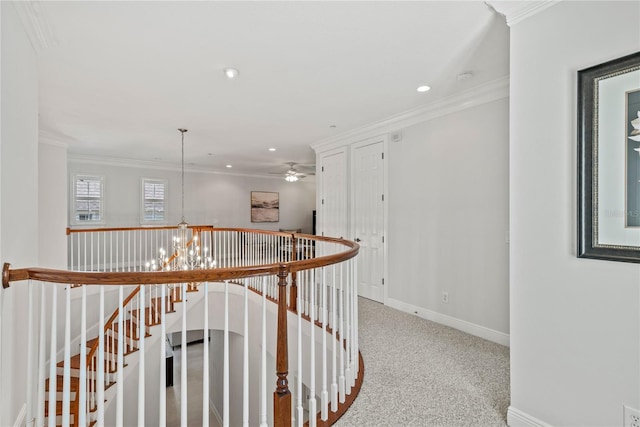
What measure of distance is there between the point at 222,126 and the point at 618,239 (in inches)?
176

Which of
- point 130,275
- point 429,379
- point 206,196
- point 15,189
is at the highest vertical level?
point 206,196

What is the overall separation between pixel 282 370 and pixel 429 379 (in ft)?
4.31

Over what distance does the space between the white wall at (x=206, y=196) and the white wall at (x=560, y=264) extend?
806 centimetres

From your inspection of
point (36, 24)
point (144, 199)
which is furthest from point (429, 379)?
point (144, 199)

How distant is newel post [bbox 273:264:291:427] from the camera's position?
167 centimetres

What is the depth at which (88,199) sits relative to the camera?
23.0 ft

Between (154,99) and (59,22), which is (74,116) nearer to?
(154,99)

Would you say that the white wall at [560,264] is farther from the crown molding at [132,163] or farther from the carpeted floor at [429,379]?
the crown molding at [132,163]

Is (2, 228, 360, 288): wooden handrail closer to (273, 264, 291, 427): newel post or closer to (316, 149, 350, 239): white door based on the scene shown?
(273, 264, 291, 427): newel post

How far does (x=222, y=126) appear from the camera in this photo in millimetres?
4598

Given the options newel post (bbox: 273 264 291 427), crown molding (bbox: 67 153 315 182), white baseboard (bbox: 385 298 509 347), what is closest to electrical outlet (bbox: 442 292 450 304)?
white baseboard (bbox: 385 298 509 347)

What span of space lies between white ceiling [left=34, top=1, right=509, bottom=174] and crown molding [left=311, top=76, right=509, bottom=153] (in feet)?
0.39

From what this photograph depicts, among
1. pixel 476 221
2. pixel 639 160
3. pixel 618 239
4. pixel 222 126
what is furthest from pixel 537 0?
pixel 222 126

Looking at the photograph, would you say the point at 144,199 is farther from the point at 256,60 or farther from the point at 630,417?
the point at 630,417
